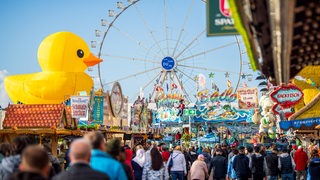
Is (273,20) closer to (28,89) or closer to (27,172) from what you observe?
(27,172)

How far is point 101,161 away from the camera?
17.4 feet

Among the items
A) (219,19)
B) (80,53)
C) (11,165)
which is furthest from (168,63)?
(11,165)

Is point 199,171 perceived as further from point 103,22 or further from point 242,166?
point 103,22

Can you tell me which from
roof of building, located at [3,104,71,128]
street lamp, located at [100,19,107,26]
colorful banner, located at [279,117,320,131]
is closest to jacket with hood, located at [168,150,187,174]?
colorful banner, located at [279,117,320,131]

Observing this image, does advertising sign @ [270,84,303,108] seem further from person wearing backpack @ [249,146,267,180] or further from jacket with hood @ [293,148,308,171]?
person wearing backpack @ [249,146,267,180]

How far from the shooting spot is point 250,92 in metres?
28.4

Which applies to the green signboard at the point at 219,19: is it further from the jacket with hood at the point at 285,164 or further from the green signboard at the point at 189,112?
the green signboard at the point at 189,112

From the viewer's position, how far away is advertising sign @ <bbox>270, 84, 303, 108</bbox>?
1530 centimetres

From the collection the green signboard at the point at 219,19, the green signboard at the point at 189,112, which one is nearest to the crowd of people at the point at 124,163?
the green signboard at the point at 219,19

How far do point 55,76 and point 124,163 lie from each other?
17690 millimetres

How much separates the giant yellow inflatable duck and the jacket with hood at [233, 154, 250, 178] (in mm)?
12234

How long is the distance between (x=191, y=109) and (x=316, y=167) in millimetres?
27455

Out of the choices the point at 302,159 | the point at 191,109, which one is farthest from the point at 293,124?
the point at 191,109

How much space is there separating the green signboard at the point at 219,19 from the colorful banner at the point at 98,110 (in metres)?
13.6
